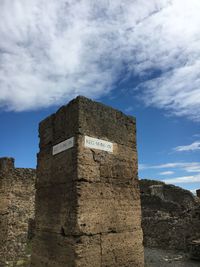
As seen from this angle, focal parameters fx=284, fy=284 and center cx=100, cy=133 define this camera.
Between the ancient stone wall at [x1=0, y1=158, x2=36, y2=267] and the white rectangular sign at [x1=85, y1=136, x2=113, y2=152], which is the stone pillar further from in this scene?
the ancient stone wall at [x1=0, y1=158, x2=36, y2=267]

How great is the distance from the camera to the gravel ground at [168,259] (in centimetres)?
995

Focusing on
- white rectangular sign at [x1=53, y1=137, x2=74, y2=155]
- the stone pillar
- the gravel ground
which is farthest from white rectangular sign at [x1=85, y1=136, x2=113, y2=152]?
the gravel ground

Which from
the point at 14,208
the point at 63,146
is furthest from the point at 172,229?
the point at 63,146

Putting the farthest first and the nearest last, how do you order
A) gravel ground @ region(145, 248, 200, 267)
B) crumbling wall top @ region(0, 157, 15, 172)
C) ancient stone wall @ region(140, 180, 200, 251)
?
ancient stone wall @ region(140, 180, 200, 251), crumbling wall top @ region(0, 157, 15, 172), gravel ground @ region(145, 248, 200, 267)

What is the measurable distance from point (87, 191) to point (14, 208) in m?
8.68

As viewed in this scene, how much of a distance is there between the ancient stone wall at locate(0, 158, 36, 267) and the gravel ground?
5013 millimetres

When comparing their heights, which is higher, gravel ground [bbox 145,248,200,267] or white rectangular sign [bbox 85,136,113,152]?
white rectangular sign [bbox 85,136,113,152]

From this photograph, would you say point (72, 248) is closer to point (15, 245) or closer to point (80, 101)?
point (80, 101)

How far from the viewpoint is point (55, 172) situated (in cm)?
527

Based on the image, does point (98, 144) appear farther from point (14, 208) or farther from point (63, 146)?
point (14, 208)

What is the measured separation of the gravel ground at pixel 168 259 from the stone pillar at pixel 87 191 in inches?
207

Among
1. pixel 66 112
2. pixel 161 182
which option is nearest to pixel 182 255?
pixel 66 112

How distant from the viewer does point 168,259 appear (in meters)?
10.9

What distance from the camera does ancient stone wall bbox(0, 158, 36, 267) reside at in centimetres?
1042
